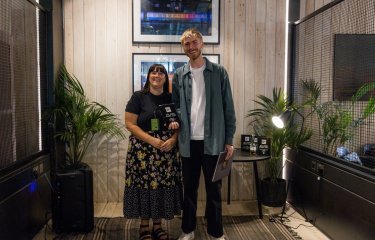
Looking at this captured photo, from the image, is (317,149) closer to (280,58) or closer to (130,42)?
(280,58)

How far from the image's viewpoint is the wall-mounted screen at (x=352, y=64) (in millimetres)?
2297

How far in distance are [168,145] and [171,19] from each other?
1.51 metres

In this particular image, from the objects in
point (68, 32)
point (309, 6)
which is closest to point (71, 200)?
point (68, 32)

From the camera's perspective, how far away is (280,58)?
11.7ft

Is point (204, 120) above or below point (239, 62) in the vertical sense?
below

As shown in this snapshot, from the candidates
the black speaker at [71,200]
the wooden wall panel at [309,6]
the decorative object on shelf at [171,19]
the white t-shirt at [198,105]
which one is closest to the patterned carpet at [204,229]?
the black speaker at [71,200]

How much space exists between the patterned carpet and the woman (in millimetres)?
325

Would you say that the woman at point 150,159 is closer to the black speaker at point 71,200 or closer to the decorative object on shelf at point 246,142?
the black speaker at point 71,200

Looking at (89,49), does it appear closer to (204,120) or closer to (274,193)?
(204,120)

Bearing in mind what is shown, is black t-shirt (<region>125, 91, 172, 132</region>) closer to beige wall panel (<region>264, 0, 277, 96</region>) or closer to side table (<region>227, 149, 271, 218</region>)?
side table (<region>227, 149, 271, 218</region>)

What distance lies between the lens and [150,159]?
246cm

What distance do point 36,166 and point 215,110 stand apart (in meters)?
1.44

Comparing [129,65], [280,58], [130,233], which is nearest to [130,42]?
[129,65]

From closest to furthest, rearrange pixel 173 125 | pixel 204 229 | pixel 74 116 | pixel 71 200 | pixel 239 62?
pixel 173 125 → pixel 71 200 → pixel 204 229 → pixel 74 116 → pixel 239 62
